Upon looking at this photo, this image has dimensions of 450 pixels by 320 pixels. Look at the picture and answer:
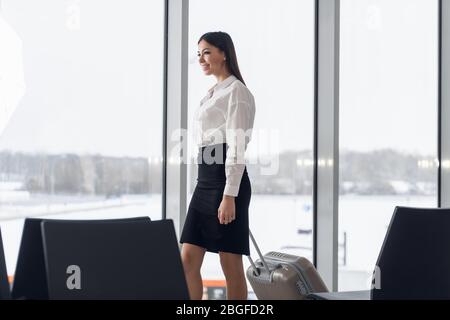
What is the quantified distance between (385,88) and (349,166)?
0.59 metres

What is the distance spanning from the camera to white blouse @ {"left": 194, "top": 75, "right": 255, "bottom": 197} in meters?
2.34

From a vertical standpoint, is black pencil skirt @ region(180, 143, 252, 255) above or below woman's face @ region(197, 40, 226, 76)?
below

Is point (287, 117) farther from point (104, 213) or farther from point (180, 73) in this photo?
point (104, 213)

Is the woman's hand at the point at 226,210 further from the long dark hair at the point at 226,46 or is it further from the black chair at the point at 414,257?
the black chair at the point at 414,257

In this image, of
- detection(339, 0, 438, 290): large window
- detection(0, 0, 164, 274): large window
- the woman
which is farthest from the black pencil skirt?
detection(339, 0, 438, 290): large window

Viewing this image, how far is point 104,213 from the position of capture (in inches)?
126

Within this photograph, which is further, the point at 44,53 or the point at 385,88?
the point at 385,88

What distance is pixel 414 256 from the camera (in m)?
1.82

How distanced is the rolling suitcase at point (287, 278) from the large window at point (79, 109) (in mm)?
940

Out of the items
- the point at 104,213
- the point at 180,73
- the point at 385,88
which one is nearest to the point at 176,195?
the point at 104,213

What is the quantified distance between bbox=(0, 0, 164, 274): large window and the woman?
2.73 feet

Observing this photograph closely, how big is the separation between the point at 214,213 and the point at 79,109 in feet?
3.60

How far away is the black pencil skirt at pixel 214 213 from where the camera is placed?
7.82 feet

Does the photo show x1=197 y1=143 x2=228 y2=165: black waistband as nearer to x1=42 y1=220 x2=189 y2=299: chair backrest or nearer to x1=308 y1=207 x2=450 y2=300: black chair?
x1=308 y1=207 x2=450 y2=300: black chair
